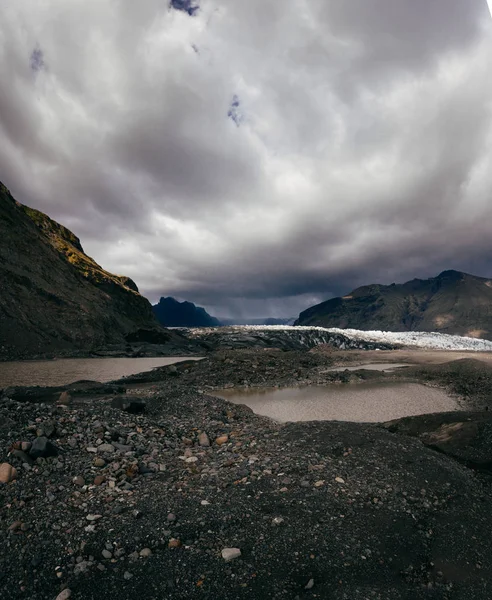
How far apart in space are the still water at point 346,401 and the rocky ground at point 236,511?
8.86 m

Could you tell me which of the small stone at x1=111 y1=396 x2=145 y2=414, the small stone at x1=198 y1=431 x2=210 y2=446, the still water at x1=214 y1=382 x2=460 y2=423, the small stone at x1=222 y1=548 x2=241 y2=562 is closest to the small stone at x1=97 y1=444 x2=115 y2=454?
the small stone at x1=198 y1=431 x2=210 y2=446

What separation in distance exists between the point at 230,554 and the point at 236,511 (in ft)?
4.92

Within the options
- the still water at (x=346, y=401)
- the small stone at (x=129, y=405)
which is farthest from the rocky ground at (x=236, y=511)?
the still water at (x=346, y=401)

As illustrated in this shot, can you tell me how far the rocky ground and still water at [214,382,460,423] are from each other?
886 centimetres

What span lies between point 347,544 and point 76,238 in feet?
439

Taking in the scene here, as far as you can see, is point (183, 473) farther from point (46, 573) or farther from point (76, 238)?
point (76, 238)

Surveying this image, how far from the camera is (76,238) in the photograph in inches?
4724

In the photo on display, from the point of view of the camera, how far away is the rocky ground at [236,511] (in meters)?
6.00

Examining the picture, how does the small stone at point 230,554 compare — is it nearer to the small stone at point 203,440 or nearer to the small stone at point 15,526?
the small stone at point 15,526

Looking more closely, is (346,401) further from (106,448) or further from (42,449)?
(42,449)

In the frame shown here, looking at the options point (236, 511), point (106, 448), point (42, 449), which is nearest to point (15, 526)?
point (42, 449)

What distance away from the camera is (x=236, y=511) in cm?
801

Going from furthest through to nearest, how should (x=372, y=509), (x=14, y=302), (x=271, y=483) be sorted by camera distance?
(x=14, y=302) < (x=271, y=483) < (x=372, y=509)

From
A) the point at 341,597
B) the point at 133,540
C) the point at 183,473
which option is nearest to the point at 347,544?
the point at 341,597
